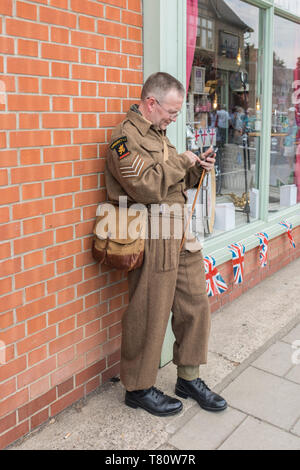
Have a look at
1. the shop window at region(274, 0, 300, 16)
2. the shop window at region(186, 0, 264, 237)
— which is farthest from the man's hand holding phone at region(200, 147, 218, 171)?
the shop window at region(274, 0, 300, 16)

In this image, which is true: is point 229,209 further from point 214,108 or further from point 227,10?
point 227,10

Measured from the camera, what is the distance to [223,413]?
2.73 meters

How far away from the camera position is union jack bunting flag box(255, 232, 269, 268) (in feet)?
14.7

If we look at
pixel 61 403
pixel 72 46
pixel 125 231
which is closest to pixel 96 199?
pixel 125 231

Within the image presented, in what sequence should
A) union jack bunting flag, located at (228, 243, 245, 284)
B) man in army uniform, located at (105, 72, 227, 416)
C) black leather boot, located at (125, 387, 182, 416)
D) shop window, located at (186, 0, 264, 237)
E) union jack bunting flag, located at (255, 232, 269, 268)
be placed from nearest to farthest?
man in army uniform, located at (105, 72, 227, 416)
black leather boot, located at (125, 387, 182, 416)
shop window, located at (186, 0, 264, 237)
union jack bunting flag, located at (228, 243, 245, 284)
union jack bunting flag, located at (255, 232, 269, 268)

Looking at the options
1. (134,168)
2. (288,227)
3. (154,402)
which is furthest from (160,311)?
(288,227)

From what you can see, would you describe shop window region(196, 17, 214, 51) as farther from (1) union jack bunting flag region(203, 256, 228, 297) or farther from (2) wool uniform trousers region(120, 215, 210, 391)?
(2) wool uniform trousers region(120, 215, 210, 391)

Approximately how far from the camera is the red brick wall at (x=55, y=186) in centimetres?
222

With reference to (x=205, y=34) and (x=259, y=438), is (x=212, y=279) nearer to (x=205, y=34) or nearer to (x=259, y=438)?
(x=259, y=438)

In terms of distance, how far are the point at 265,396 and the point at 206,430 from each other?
0.52m

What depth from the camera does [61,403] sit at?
2670mm

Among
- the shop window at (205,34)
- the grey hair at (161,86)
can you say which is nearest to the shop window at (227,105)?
the shop window at (205,34)

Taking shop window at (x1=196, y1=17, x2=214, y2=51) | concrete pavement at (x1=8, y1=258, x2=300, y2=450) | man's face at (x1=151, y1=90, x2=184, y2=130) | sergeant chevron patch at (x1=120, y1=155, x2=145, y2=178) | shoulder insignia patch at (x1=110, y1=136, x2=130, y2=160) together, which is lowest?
concrete pavement at (x1=8, y1=258, x2=300, y2=450)

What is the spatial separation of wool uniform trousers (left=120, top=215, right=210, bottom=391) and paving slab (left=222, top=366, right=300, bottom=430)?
0.35m
